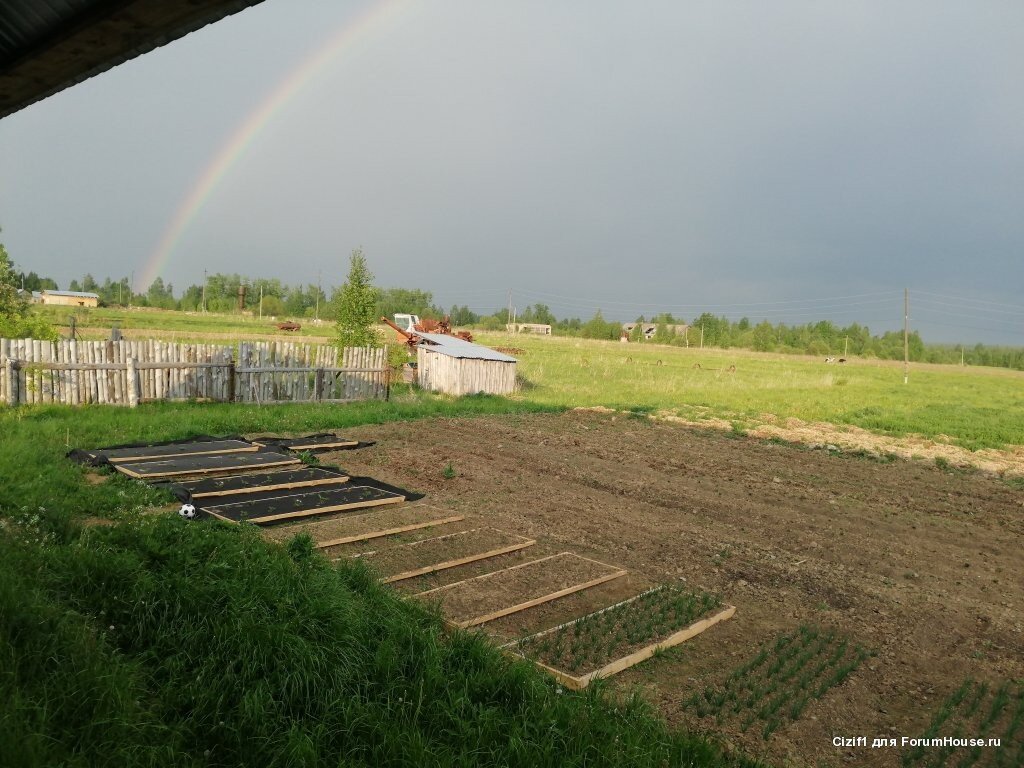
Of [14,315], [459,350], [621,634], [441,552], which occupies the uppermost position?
[14,315]

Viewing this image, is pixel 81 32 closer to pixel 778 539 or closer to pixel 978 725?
pixel 978 725

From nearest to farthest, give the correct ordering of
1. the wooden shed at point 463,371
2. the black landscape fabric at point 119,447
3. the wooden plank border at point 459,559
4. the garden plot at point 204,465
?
the wooden plank border at point 459,559
the garden plot at point 204,465
the black landscape fabric at point 119,447
the wooden shed at point 463,371

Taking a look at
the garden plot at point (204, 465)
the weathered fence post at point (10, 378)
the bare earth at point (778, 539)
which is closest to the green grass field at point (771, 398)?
the bare earth at point (778, 539)

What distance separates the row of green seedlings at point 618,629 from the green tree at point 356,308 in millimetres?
15642

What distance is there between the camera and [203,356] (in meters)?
15.1

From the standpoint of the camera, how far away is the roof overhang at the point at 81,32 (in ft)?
7.38

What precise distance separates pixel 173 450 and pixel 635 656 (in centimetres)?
824

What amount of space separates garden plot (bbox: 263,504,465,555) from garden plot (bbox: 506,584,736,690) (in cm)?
262

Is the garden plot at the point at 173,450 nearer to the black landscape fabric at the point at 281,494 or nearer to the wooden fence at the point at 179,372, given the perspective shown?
the black landscape fabric at the point at 281,494

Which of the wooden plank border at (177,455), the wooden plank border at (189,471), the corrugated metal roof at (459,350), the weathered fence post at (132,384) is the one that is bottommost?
the wooden plank border at (189,471)

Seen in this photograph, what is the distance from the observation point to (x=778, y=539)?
8.01 meters

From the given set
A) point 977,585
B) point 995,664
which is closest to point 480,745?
point 995,664

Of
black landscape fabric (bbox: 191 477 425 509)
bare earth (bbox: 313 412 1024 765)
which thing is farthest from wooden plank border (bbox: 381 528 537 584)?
black landscape fabric (bbox: 191 477 425 509)

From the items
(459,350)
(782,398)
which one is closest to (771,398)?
(782,398)
